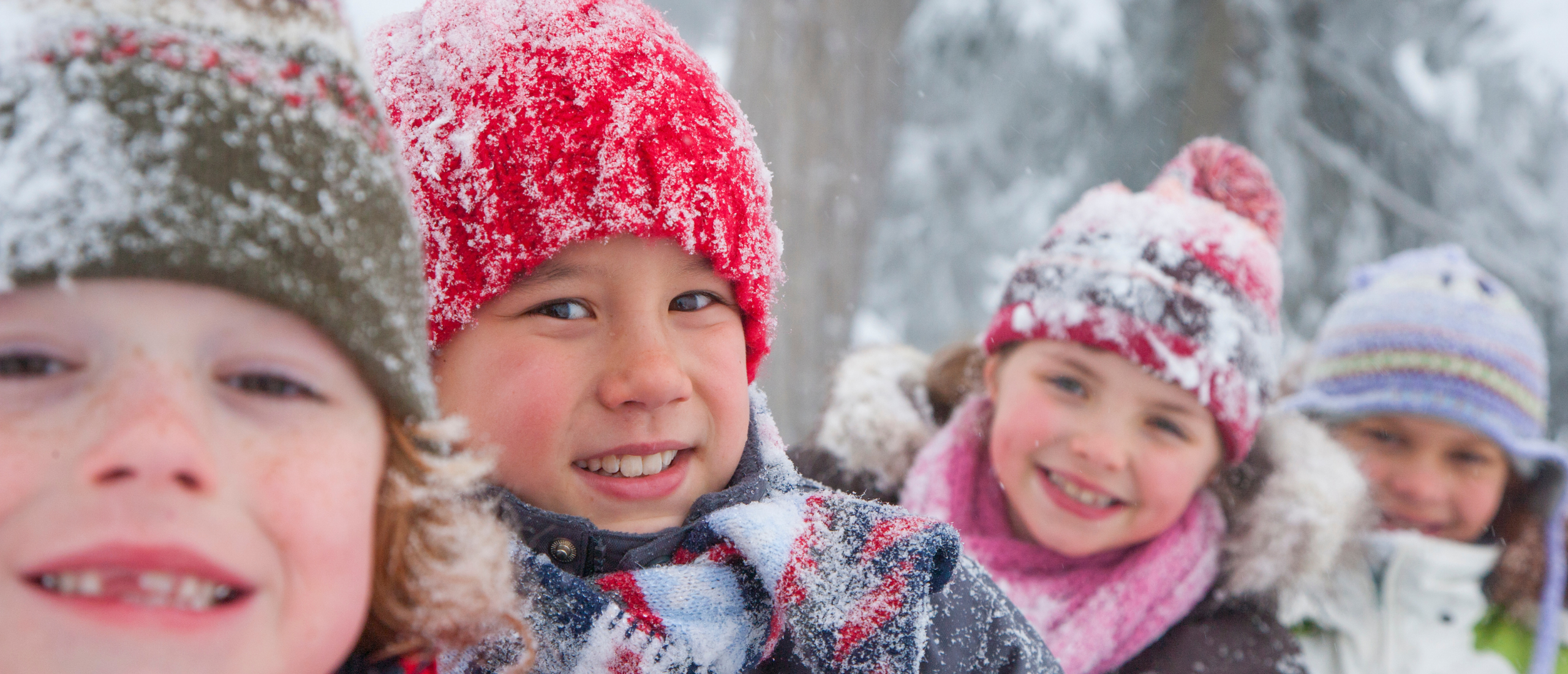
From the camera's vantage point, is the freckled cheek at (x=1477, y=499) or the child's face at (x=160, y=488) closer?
the child's face at (x=160, y=488)

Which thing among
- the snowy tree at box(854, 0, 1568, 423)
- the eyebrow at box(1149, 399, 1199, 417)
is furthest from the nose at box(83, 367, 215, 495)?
the snowy tree at box(854, 0, 1568, 423)

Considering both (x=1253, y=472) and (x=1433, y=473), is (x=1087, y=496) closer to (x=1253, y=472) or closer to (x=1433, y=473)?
(x=1253, y=472)

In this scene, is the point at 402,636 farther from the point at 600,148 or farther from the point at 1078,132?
the point at 1078,132

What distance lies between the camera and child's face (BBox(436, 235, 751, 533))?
154cm

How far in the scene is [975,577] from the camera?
182cm

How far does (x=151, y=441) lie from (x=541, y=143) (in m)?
0.76

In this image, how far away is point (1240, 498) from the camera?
2.81 m

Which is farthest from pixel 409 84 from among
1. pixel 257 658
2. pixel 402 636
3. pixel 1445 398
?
pixel 1445 398

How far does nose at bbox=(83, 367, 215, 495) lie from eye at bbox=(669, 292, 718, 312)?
804mm

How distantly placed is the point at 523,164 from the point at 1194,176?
1983 mm

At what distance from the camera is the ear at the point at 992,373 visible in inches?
116

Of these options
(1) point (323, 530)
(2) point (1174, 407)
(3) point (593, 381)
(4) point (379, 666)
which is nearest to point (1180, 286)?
Result: (2) point (1174, 407)

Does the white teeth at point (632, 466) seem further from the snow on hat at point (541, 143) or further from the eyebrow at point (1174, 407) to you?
the eyebrow at point (1174, 407)

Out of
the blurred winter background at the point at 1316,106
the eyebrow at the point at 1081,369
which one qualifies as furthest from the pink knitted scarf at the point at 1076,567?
the blurred winter background at the point at 1316,106
